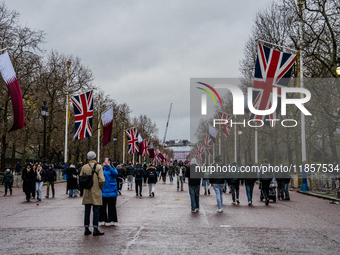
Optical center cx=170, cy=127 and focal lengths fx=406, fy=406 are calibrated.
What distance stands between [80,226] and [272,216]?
6.24 m

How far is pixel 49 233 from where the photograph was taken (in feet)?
31.5

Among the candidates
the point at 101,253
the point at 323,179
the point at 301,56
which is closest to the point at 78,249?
the point at 101,253

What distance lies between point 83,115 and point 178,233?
2113 cm

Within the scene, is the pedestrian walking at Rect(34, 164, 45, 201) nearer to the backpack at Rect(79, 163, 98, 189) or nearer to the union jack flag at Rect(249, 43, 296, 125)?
the backpack at Rect(79, 163, 98, 189)

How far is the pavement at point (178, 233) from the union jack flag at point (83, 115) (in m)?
15.1

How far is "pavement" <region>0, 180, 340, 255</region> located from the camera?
7.78 metres

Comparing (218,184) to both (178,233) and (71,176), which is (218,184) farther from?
(71,176)

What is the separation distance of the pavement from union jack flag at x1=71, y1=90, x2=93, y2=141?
596 inches

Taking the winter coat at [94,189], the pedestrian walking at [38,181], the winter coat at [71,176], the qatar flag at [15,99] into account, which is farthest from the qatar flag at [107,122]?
the winter coat at [94,189]

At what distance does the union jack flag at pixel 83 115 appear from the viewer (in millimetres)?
29297

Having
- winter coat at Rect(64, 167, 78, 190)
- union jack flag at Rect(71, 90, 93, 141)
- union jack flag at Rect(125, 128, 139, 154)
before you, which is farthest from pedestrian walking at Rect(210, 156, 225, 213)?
union jack flag at Rect(125, 128, 139, 154)

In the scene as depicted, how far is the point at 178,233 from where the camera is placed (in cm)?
966

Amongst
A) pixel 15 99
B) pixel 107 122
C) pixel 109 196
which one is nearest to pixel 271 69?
pixel 15 99

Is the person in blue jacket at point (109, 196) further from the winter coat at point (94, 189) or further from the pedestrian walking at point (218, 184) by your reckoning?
the pedestrian walking at point (218, 184)
